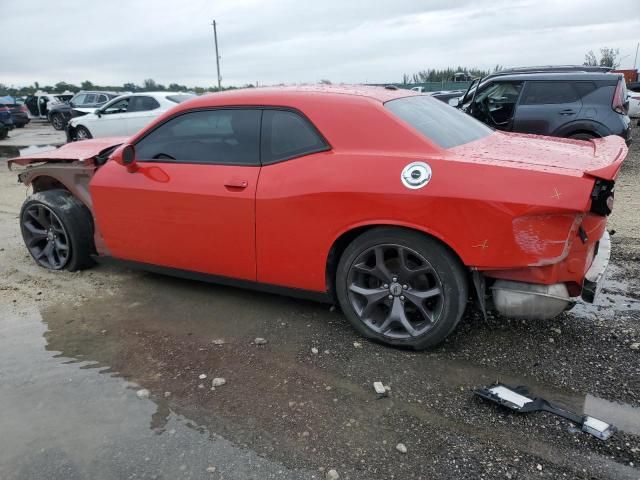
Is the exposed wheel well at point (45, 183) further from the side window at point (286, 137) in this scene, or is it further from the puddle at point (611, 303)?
the puddle at point (611, 303)

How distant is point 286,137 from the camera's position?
3359 mm

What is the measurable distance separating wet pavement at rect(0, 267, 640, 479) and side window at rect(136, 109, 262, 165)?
1.16m

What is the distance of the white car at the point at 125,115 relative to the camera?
11.8 m

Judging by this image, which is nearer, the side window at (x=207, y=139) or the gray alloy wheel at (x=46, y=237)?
the side window at (x=207, y=139)

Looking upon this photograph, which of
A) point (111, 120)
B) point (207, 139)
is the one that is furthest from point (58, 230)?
point (111, 120)

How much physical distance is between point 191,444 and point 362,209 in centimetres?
156

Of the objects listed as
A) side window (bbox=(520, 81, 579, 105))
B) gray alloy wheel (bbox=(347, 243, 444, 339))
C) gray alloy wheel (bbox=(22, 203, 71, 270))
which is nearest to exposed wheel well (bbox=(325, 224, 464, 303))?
gray alloy wheel (bbox=(347, 243, 444, 339))

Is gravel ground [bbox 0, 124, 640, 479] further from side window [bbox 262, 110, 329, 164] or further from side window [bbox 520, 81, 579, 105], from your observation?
side window [bbox 520, 81, 579, 105]

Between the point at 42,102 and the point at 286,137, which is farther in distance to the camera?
the point at 42,102

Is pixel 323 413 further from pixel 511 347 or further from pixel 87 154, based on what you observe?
pixel 87 154

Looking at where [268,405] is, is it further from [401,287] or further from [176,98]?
[176,98]

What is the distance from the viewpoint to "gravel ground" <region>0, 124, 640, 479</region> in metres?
2.29

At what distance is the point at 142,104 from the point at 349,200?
10.5 meters

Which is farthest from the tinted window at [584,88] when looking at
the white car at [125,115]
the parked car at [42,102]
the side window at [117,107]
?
the parked car at [42,102]
